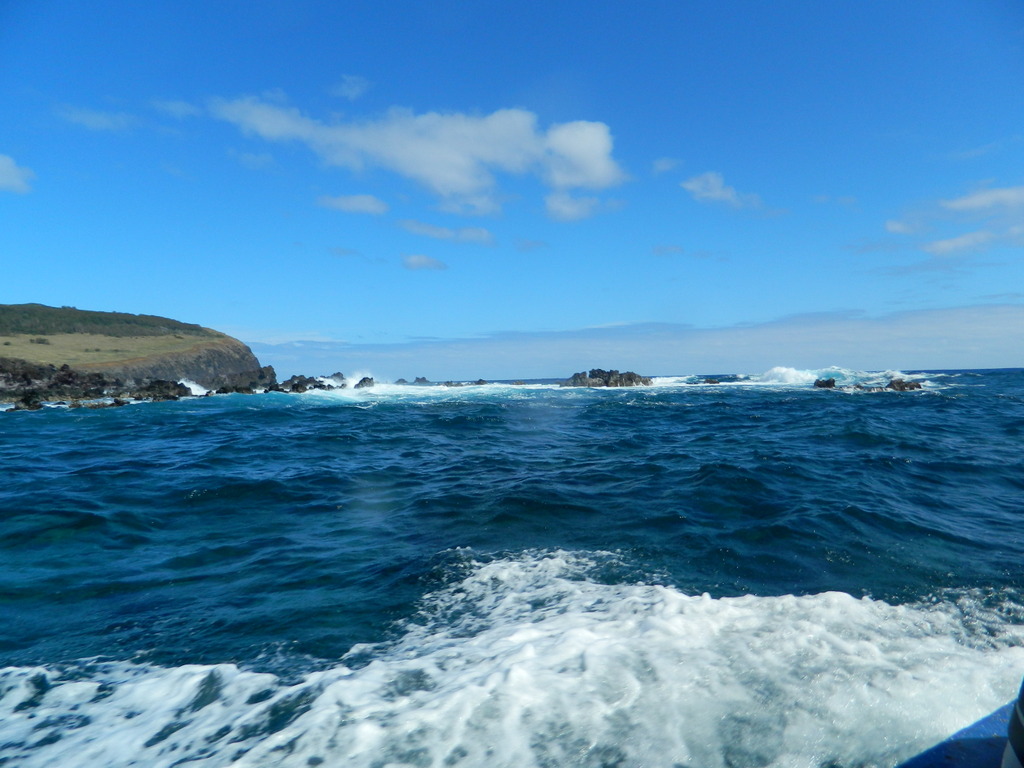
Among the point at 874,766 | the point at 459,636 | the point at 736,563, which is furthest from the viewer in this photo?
the point at 736,563

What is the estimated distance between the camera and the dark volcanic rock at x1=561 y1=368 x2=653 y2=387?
56094 mm

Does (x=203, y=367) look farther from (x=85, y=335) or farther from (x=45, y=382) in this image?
(x=45, y=382)

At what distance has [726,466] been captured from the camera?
1079 centimetres

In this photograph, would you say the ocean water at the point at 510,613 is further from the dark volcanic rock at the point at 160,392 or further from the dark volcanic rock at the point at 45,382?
the dark volcanic rock at the point at 45,382

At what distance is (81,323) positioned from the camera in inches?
2795

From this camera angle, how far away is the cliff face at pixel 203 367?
159 ft

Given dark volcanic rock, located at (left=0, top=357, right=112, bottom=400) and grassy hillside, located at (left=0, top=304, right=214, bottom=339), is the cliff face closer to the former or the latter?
dark volcanic rock, located at (left=0, top=357, right=112, bottom=400)

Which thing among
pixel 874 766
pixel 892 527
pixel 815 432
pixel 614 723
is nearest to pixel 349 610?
pixel 614 723

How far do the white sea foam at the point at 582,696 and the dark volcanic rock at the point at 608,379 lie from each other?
5180 cm

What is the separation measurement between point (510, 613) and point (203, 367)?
67.0 m

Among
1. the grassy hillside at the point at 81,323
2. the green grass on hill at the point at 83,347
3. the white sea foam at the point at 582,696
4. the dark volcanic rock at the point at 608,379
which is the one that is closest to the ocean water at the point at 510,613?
the white sea foam at the point at 582,696

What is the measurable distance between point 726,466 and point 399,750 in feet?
30.4

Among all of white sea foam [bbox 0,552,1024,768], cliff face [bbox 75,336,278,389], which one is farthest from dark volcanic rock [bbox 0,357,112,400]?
white sea foam [bbox 0,552,1024,768]

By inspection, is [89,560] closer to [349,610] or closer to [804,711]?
[349,610]
